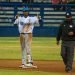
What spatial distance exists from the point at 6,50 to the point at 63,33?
24.7 ft

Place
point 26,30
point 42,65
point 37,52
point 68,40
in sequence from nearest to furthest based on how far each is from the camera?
1. point 68,40
2. point 26,30
3. point 42,65
4. point 37,52

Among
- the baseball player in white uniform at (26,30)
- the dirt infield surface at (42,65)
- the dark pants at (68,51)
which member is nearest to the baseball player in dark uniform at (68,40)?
the dark pants at (68,51)

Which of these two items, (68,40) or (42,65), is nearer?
(68,40)

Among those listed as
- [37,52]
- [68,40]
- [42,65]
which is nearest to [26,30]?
[68,40]

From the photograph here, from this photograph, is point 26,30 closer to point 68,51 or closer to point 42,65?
point 68,51

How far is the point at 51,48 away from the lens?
21.7 m

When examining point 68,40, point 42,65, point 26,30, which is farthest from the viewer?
point 42,65

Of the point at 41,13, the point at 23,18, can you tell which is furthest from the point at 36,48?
the point at 41,13

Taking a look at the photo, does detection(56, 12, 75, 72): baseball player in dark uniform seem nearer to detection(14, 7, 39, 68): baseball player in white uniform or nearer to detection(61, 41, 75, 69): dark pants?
detection(61, 41, 75, 69): dark pants

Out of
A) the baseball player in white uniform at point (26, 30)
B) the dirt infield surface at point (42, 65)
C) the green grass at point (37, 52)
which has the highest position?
the baseball player in white uniform at point (26, 30)

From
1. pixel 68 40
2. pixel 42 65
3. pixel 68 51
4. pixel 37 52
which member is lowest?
pixel 37 52

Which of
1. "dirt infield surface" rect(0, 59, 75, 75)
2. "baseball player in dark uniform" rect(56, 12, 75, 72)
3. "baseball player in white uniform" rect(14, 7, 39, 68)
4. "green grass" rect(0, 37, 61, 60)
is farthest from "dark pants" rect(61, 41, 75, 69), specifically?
"green grass" rect(0, 37, 61, 60)

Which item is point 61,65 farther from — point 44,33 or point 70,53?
point 44,33

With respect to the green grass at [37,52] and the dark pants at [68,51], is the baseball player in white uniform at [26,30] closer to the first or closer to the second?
the dark pants at [68,51]
